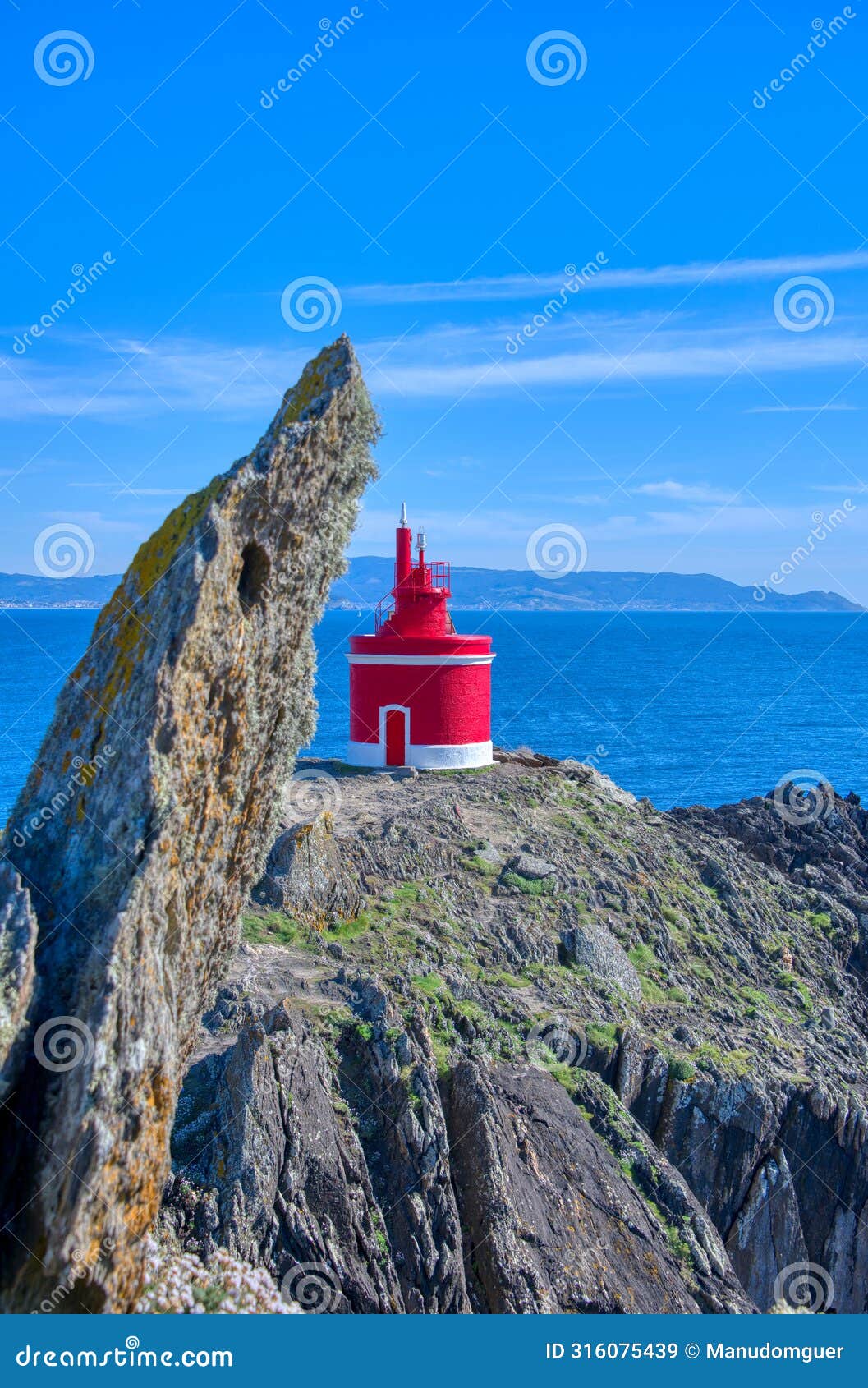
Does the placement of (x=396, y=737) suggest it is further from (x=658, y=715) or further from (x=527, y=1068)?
(x=658, y=715)

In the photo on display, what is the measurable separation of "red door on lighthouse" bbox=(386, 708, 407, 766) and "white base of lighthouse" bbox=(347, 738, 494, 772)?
12 cm

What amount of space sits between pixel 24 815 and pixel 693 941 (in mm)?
18392

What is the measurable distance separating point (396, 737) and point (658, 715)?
239 ft

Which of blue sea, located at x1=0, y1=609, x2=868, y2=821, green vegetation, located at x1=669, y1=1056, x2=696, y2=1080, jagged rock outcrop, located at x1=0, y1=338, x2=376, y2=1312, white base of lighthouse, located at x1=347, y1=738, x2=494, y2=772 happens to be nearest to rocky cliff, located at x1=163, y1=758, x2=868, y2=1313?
green vegetation, located at x1=669, y1=1056, x2=696, y2=1080

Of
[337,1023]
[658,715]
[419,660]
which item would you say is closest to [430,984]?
[337,1023]

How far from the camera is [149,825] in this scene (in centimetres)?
895

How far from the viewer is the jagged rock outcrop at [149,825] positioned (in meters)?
8.12

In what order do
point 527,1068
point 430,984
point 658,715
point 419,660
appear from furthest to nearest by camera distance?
point 658,715 < point 419,660 < point 430,984 < point 527,1068

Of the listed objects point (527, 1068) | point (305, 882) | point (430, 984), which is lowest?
point (527, 1068)

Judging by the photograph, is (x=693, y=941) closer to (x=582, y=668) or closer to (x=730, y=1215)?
(x=730, y=1215)

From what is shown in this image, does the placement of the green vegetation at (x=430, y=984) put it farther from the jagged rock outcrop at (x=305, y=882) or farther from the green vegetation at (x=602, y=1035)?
the green vegetation at (x=602, y=1035)

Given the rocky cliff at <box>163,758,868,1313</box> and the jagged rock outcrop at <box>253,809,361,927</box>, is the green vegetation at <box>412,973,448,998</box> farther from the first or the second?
the jagged rock outcrop at <box>253,809,361,927</box>

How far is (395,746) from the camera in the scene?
106 ft

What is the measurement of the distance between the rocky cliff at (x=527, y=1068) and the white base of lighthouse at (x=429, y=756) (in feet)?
3.18
